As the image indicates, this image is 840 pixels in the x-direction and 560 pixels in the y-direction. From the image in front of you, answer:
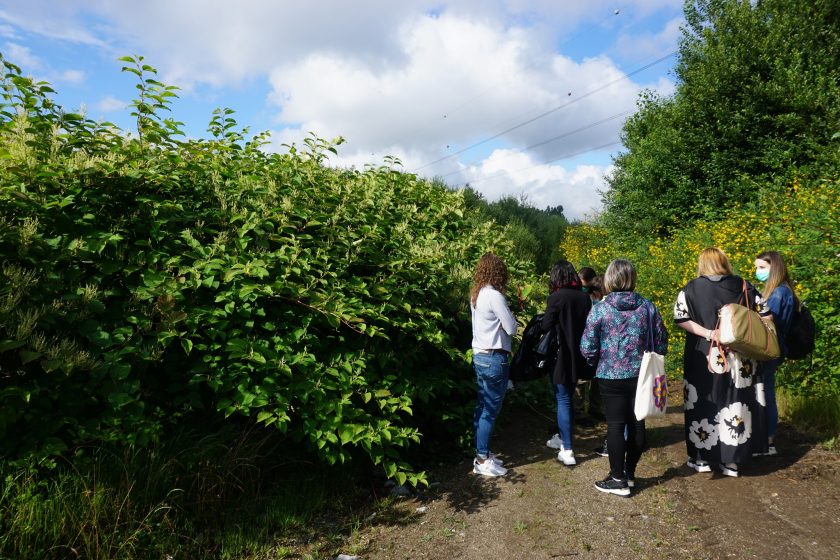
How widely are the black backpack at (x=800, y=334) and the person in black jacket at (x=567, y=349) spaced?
65.6 inches

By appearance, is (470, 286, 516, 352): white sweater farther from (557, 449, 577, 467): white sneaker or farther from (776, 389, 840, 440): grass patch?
(776, 389, 840, 440): grass patch

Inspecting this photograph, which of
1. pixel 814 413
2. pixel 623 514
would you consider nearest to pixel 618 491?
pixel 623 514

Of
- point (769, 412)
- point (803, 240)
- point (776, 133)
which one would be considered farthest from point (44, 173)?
point (776, 133)

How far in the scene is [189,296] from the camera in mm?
3432

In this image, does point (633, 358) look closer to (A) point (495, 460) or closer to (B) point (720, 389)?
(B) point (720, 389)

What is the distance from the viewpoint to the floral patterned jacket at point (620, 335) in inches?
157

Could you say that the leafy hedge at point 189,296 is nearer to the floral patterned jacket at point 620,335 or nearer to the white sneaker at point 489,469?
the white sneaker at point 489,469

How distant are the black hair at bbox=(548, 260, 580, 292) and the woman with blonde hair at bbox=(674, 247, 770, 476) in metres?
0.86

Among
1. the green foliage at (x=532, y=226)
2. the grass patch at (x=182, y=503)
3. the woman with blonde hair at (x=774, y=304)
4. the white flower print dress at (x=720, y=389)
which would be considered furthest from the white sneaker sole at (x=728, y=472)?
the green foliage at (x=532, y=226)

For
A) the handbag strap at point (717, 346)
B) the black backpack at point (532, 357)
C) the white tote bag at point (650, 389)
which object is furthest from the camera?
the black backpack at point (532, 357)

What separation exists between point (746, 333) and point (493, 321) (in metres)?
1.82

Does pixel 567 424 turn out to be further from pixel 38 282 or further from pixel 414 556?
pixel 38 282

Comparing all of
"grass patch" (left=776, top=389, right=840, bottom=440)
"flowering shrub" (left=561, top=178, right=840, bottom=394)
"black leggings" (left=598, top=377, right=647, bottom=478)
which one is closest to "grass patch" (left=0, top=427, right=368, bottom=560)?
"black leggings" (left=598, top=377, right=647, bottom=478)

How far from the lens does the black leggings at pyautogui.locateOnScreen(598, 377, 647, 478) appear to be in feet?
13.1
